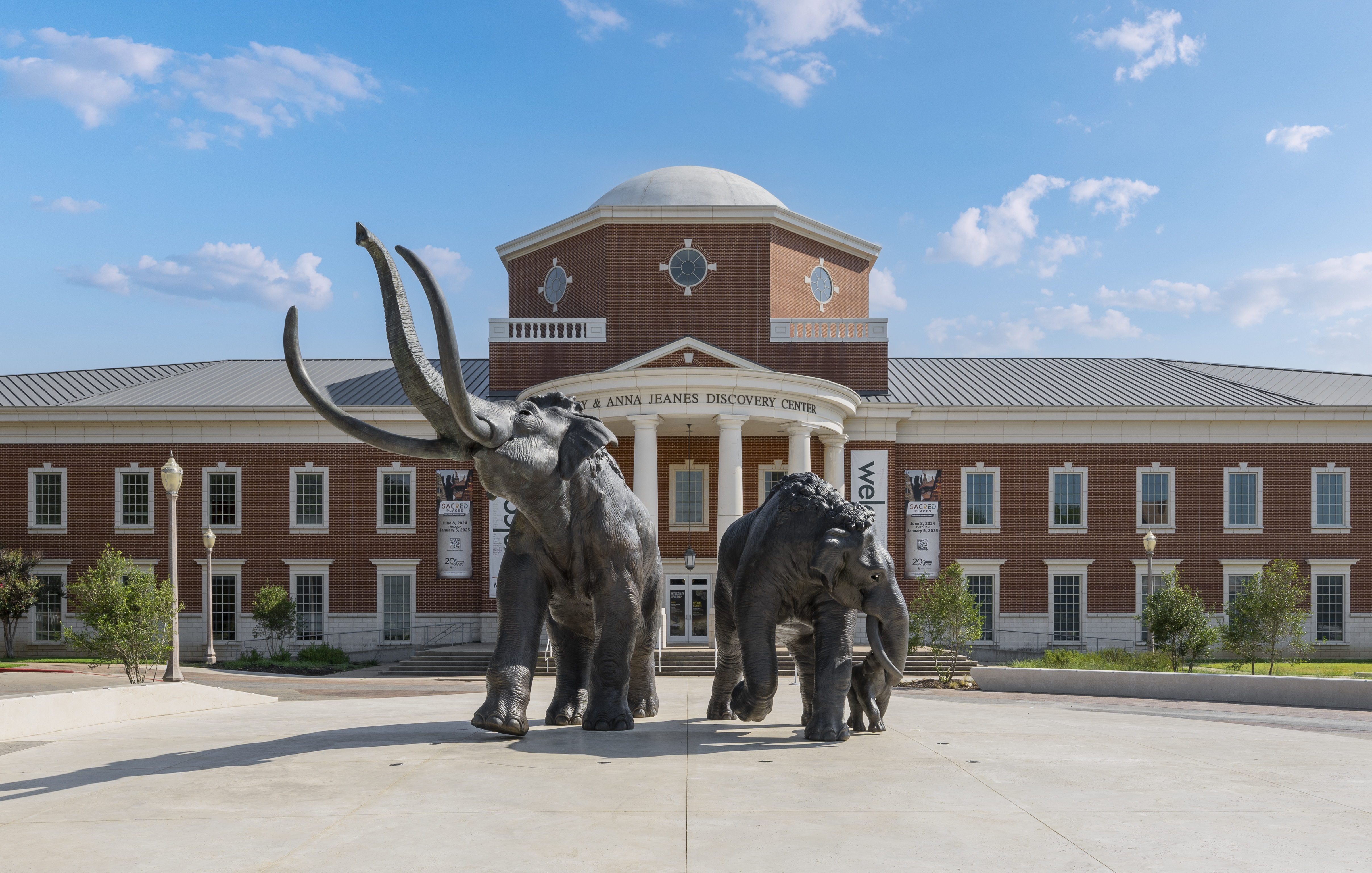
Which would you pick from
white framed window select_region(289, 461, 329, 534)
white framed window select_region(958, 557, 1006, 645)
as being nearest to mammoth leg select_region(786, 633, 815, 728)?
white framed window select_region(958, 557, 1006, 645)

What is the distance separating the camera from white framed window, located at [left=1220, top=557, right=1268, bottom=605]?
3497 cm

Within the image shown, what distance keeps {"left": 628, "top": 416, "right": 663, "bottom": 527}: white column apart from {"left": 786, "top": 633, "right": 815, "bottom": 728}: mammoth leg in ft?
64.7

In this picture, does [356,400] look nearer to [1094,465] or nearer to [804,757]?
[1094,465]

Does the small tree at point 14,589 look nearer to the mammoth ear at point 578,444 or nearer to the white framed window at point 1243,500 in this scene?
the mammoth ear at point 578,444

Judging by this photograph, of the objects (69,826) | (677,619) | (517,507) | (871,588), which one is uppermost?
(517,507)

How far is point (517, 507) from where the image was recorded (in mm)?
8859

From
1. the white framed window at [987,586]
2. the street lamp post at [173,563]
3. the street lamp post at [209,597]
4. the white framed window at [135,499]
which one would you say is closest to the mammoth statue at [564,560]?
the street lamp post at [173,563]

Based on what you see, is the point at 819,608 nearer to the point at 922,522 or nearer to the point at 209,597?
the point at 922,522

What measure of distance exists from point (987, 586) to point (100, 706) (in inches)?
1139

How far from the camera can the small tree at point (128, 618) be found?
20.5 meters

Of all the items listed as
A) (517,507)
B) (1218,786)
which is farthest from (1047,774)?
(517,507)

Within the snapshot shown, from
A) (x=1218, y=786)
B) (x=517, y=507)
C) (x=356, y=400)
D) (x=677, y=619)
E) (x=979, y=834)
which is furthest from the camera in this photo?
(x=356, y=400)

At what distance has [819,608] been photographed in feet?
30.8

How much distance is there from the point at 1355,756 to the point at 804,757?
17.0 ft
